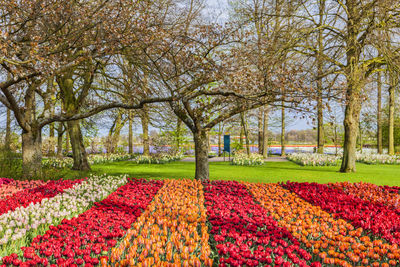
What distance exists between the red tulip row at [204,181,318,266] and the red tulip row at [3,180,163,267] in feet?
4.08

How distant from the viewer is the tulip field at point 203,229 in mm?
2955

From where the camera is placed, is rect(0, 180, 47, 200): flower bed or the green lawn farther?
the green lawn

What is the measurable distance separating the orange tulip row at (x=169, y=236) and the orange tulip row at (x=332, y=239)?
1253mm

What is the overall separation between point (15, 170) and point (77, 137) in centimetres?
347

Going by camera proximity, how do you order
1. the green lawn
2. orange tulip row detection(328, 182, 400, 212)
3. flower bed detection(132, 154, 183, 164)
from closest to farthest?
orange tulip row detection(328, 182, 400, 212) → the green lawn → flower bed detection(132, 154, 183, 164)

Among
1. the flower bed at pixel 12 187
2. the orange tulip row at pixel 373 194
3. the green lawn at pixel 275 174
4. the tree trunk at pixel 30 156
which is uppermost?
the tree trunk at pixel 30 156

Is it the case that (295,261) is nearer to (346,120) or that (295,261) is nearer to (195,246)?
(195,246)

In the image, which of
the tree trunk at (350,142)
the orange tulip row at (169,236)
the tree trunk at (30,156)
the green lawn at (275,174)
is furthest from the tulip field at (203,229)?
the tree trunk at (350,142)

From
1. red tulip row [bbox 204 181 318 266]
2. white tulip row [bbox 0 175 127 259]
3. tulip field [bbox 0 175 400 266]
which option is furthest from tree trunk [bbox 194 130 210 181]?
white tulip row [bbox 0 175 127 259]

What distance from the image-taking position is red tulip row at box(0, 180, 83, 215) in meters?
4.96

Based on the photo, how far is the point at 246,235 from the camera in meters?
3.55

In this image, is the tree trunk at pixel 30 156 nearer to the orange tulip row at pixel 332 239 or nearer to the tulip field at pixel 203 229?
the tulip field at pixel 203 229

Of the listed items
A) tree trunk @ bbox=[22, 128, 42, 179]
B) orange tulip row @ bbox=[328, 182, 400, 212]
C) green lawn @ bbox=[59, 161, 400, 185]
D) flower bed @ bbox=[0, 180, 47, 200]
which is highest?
tree trunk @ bbox=[22, 128, 42, 179]

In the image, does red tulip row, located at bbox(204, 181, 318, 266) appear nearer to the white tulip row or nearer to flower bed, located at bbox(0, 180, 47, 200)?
the white tulip row
